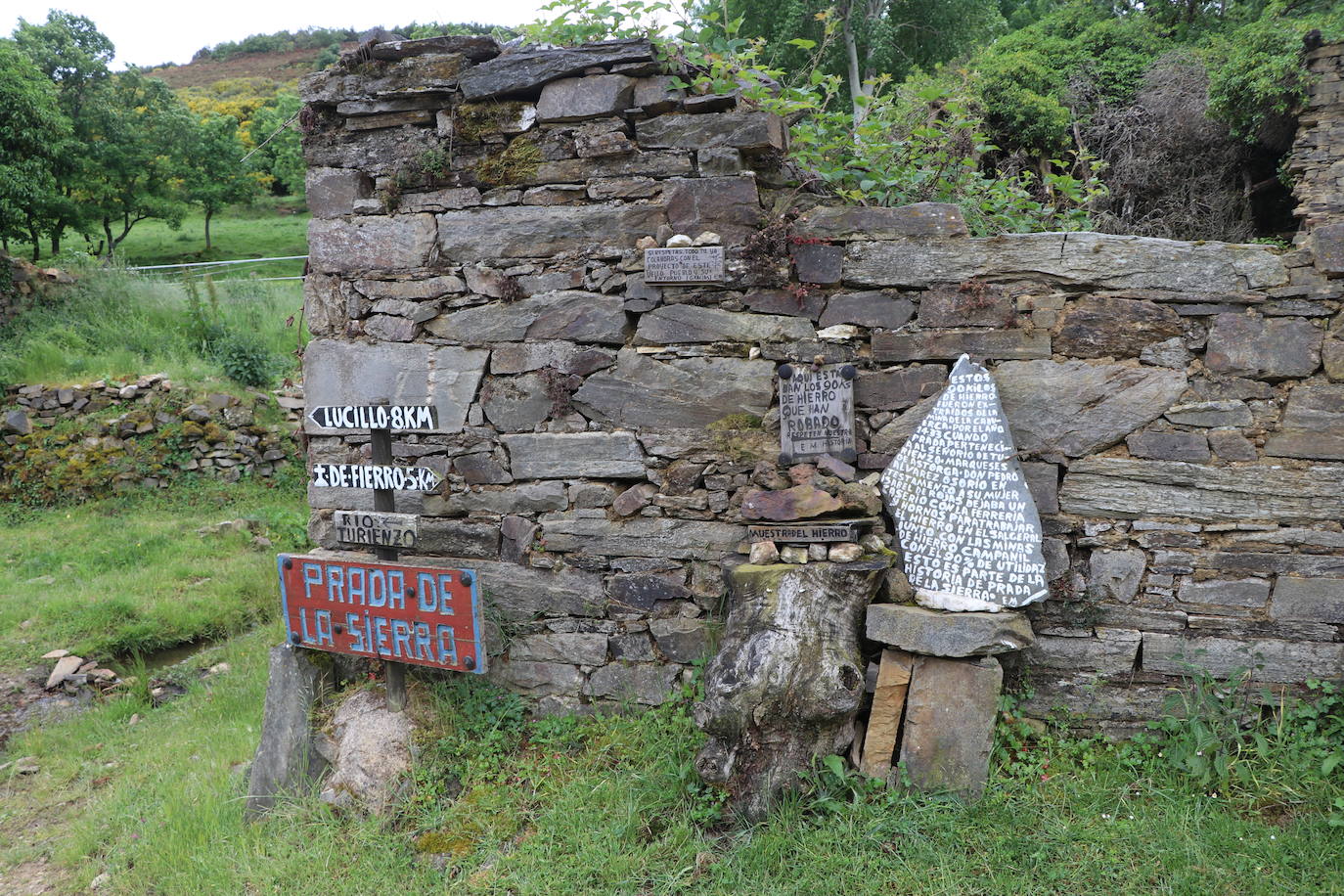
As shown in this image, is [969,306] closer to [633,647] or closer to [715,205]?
[715,205]

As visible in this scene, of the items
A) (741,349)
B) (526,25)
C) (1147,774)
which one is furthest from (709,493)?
(526,25)

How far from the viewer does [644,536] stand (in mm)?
4062

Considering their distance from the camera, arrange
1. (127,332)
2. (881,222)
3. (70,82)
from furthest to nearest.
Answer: (70,82)
(127,332)
(881,222)

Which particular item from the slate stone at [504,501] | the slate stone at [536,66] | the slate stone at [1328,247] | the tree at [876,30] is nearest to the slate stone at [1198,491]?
the slate stone at [1328,247]

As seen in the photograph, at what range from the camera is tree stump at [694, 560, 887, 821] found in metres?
3.23

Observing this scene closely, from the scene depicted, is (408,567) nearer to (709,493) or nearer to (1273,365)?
(709,493)

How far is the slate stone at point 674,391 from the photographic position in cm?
392

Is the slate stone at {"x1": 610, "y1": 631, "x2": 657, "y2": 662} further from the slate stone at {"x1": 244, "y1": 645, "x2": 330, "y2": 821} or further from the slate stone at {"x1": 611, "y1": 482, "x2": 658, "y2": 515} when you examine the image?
the slate stone at {"x1": 244, "y1": 645, "x2": 330, "y2": 821}

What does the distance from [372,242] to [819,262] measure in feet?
7.73

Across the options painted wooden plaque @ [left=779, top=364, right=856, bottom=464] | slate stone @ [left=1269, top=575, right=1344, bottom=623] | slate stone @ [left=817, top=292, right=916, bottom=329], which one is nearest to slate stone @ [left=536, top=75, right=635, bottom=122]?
slate stone @ [left=817, top=292, right=916, bottom=329]

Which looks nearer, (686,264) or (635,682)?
(686,264)

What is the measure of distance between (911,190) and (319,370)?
3.36m

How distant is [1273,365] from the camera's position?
3.47 meters

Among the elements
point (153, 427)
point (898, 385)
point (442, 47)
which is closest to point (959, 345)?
point (898, 385)
